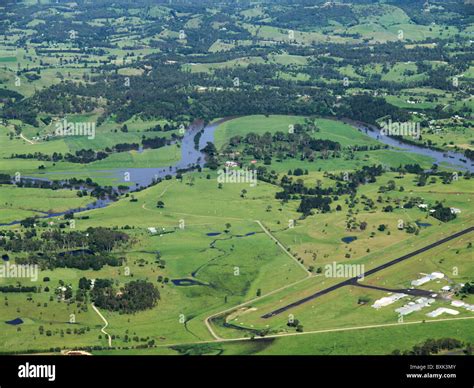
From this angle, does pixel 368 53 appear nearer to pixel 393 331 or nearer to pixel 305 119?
pixel 305 119

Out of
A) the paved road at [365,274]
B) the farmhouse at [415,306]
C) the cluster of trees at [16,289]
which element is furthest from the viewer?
the cluster of trees at [16,289]

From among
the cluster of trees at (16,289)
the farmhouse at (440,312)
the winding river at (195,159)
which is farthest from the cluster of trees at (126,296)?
the winding river at (195,159)

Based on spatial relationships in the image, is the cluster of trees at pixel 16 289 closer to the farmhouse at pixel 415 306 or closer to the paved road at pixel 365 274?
the paved road at pixel 365 274

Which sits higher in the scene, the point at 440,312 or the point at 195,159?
the point at 195,159

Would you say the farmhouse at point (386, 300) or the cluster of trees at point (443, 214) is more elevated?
the cluster of trees at point (443, 214)

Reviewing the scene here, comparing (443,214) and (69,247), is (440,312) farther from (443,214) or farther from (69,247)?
(69,247)

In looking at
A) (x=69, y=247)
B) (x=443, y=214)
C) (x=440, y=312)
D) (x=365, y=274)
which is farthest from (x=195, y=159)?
(x=440, y=312)

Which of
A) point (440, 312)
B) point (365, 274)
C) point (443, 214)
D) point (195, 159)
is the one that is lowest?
point (365, 274)

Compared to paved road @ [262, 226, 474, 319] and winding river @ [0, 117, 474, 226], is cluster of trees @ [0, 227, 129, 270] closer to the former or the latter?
winding river @ [0, 117, 474, 226]
